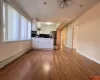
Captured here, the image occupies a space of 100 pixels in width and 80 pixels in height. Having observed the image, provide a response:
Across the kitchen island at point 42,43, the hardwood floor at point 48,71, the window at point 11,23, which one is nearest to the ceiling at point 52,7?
the window at point 11,23

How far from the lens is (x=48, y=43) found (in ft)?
27.6

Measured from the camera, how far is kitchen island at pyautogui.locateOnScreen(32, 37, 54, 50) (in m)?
8.37

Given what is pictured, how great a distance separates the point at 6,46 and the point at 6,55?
12.2 inches

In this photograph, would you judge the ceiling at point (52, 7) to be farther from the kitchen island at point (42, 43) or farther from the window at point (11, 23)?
the kitchen island at point (42, 43)

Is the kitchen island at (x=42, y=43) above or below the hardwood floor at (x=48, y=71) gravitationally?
above

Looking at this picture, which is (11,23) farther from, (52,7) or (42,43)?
→ (42,43)

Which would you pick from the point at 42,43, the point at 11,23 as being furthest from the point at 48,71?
the point at 42,43

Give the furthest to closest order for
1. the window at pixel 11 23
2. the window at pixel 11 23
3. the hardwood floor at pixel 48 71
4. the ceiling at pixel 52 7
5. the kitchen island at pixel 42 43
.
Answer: the kitchen island at pixel 42 43, the ceiling at pixel 52 7, the window at pixel 11 23, the window at pixel 11 23, the hardwood floor at pixel 48 71

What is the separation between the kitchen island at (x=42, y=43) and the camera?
8.37 metres

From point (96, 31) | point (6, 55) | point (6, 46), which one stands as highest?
point (96, 31)

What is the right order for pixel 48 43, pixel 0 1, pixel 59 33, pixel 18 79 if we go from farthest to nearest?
pixel 59 33 → pixel 48 43 → pixel 0 1 → pixel 18 79

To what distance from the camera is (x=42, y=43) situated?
8391 mm

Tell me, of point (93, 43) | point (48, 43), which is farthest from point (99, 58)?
point (48, 43)

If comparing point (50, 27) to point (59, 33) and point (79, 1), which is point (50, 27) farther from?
point (79, 1)
